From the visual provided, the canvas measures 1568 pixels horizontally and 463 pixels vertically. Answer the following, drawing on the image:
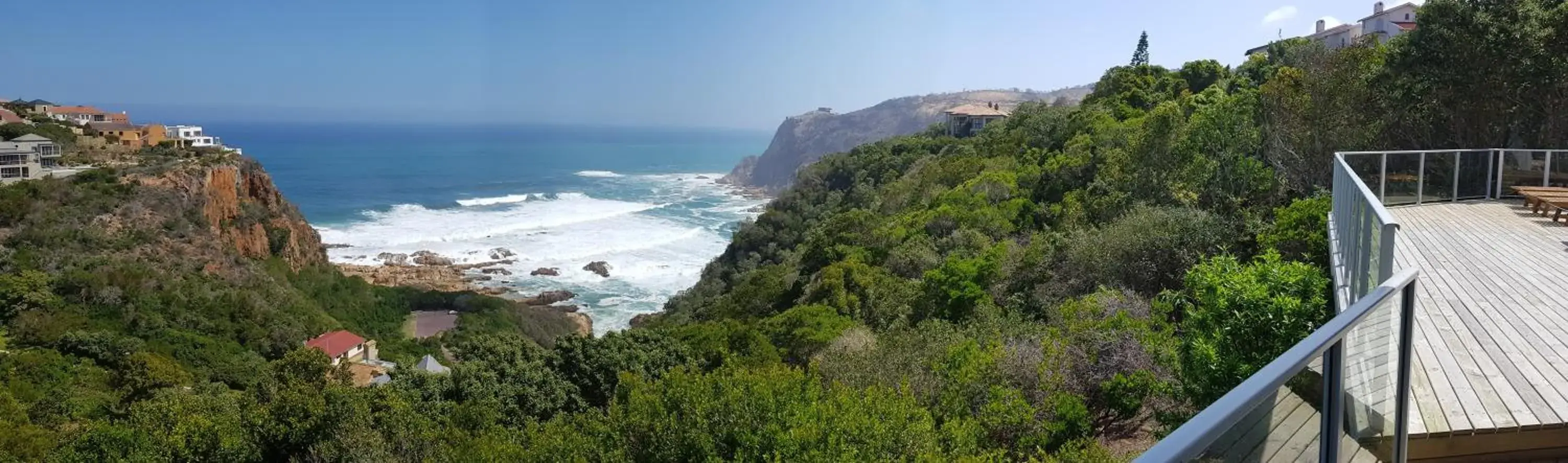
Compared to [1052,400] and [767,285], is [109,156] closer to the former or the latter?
[767,285]

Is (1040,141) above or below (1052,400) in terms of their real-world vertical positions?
above

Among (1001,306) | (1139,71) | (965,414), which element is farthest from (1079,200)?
(1139,71)

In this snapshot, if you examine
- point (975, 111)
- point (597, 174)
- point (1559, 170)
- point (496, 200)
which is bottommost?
point (496, 200)

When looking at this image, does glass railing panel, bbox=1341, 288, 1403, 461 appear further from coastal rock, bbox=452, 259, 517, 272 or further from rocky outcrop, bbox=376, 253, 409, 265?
rocky outcrop, bbox=376, 253, 409, 265

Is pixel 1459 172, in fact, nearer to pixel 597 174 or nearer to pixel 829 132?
pixel 597 174

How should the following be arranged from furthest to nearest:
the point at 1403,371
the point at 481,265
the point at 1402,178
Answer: the point at 481,265 < the point at 1402,178 < the point at 1403,371

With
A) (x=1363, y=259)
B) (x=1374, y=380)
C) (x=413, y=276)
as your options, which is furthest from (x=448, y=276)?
(x=1374, y=380)

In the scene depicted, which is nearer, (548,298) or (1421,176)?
(1421,176)
